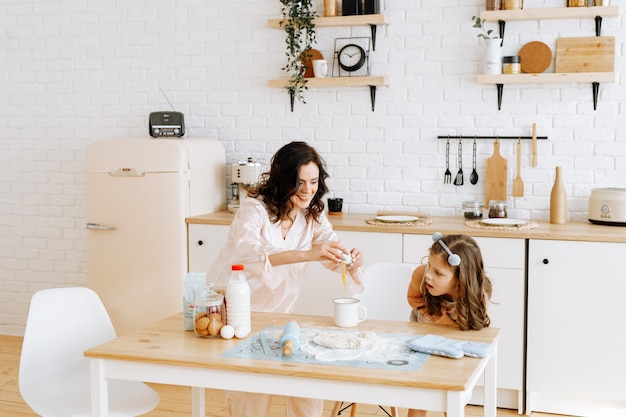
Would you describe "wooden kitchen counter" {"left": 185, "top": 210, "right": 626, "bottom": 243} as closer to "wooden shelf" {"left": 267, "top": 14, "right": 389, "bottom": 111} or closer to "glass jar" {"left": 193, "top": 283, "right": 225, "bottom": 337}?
"wooden shelf" {"left": 267, "top": 14, "right": 389, "bottom": 111}

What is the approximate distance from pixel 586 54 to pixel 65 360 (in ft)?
10.3

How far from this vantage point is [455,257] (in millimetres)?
2709

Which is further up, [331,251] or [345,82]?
[345,82]

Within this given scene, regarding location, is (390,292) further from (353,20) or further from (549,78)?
(353,20)

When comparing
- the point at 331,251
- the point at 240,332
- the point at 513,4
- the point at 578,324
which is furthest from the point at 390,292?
the point at 513,4

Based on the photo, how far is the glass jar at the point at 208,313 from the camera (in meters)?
2.59

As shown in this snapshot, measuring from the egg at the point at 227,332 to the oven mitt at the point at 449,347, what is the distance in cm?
58

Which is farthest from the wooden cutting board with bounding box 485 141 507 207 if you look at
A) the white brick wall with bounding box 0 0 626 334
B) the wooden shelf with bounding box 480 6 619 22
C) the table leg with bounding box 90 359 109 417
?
the table leg with bounding box 90 359 109 417

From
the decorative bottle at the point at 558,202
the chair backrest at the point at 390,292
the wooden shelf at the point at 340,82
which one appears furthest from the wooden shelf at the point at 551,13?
the chair backrest at the point at 390,292

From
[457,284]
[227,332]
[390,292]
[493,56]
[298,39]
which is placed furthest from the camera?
[298,39]

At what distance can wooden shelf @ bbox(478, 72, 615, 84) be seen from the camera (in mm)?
4328

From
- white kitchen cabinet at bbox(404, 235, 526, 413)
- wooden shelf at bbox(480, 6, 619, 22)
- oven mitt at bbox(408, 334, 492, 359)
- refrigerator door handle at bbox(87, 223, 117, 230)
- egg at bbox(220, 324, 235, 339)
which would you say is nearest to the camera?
oven mitt at bbox(408, 334, 492, 359)

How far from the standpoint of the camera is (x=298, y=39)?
16.3ft

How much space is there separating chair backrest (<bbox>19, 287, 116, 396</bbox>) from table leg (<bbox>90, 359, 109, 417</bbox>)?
0.57 metres
